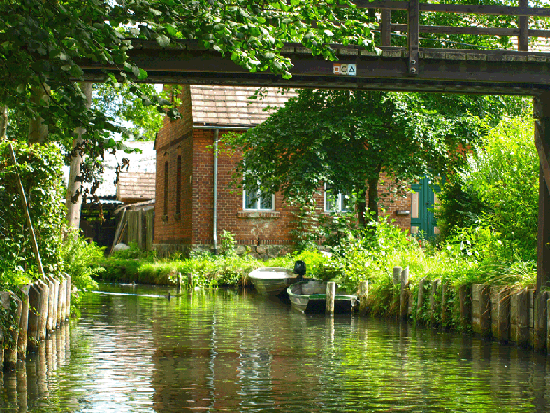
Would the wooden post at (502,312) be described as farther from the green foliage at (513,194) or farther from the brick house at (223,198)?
the brick house at (223,198)

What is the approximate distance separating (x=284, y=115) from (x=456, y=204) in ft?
18.2

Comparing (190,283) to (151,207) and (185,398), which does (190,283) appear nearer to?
(151,207)

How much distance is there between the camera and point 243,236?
27.0 m

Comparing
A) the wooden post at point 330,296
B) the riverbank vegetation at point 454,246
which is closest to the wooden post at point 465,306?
the riverbank vegetation at point 454,246

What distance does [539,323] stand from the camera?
36.1ft

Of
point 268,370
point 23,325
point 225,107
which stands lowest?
point 268,370

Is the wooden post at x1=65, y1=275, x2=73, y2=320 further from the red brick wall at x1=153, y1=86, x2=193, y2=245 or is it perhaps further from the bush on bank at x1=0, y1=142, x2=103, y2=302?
the red brick wall at x1=153, y1=86, x2=193, y2=245

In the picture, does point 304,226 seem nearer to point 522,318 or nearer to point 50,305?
point 50,305

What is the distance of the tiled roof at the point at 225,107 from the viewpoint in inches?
1068

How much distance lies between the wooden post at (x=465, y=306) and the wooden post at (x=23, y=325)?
723 centimetres

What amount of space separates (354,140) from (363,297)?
6.03m

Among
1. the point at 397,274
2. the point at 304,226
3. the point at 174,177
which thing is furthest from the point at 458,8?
the point at 174,177

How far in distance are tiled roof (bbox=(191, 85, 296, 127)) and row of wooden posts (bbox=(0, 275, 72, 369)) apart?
13.5 m

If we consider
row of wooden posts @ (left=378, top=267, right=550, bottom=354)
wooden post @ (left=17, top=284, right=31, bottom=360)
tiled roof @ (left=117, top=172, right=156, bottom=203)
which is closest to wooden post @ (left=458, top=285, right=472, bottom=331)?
row of wooden posts @ (left=378, top=267, right=550, bottom=354)
